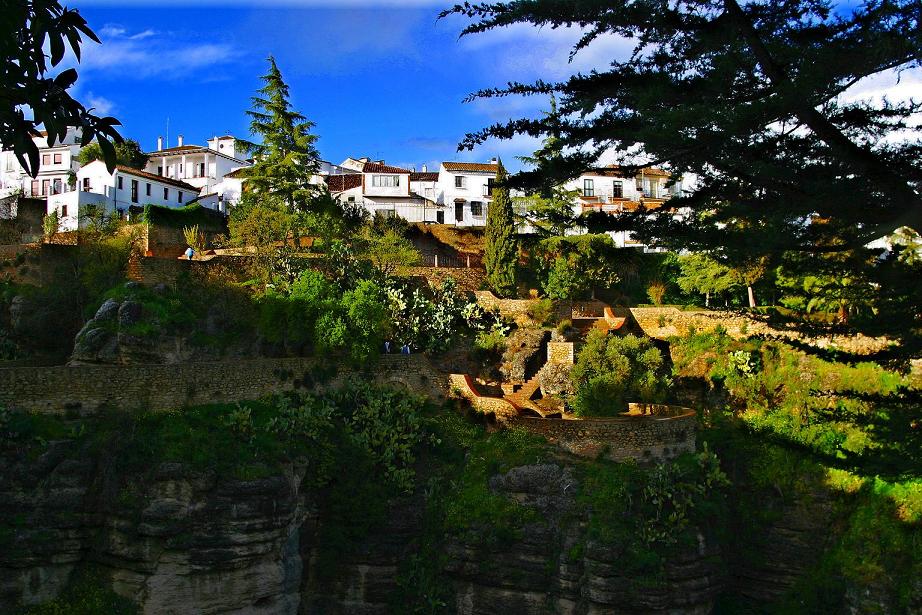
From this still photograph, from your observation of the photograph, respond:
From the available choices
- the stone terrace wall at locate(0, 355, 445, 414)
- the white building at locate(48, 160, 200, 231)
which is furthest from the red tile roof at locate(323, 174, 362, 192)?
the stone terrace wall at locate(0, 355, 445, 414)

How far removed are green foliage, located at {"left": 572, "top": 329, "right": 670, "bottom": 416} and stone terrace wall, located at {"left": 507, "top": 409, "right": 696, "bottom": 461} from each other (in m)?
3.11

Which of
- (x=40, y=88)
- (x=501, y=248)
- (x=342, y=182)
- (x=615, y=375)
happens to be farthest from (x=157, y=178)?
(x=40, y=88)

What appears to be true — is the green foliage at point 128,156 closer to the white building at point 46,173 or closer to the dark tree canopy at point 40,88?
the white building at point 46,173

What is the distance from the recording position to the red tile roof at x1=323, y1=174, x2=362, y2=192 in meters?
Answer: 58.8

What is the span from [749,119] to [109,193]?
4629 centimetres

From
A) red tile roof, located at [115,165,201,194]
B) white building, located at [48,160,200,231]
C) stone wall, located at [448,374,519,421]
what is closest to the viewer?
stone wall, located at [448,374,519,421]

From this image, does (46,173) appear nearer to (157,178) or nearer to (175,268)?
(157,178)

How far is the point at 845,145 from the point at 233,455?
70.0ft

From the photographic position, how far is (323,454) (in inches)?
1080

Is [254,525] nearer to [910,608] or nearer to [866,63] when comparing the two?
[910,608]

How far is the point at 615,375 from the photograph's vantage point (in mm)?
Result: 32469

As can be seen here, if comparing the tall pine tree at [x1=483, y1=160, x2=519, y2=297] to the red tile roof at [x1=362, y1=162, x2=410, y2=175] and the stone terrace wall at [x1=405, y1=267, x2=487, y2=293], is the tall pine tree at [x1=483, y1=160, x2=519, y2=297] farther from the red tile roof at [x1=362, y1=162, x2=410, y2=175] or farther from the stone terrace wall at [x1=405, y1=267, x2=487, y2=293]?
the red tile roof at [x1=362, y1=162, x2=410, y2=175]

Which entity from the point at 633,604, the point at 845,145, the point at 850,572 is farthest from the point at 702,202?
the point at 850,572

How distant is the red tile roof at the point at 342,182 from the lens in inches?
2313
